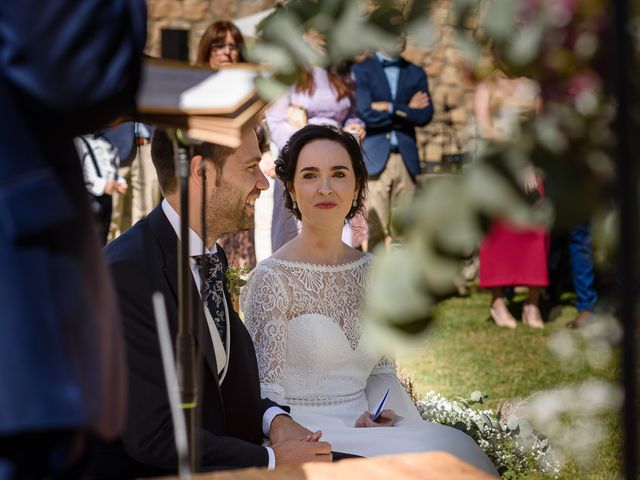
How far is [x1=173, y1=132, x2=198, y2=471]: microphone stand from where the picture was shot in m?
1.60

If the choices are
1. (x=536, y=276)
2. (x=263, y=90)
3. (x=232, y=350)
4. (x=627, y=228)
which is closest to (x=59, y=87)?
(x=263, y=90)

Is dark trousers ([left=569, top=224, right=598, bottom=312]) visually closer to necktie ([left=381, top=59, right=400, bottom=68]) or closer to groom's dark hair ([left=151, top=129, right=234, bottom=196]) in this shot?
necktie ([left=381, top=59, right=400, bottom=68])

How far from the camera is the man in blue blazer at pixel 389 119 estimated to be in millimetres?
6445

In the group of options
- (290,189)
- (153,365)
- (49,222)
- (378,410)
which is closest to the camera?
(49,222)

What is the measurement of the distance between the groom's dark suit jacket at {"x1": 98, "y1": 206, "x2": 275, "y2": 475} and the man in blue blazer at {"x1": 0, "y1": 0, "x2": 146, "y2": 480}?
→ 0.96m

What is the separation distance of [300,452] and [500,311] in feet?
16.1

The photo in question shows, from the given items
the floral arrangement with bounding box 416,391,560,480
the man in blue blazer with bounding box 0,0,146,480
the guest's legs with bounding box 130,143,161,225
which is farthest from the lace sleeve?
the guest's legs with bounding box 130,143,161,225

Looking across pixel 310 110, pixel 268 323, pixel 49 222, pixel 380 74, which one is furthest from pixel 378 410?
pixel 380 74

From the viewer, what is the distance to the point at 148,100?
1400 millimetres

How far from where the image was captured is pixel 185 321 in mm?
1648

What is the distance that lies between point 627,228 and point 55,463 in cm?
75

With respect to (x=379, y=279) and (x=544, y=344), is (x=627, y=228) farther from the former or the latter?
(x=544, y=344)

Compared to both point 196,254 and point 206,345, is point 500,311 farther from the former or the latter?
point 206,345

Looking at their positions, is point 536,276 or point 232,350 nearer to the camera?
point 232,350
